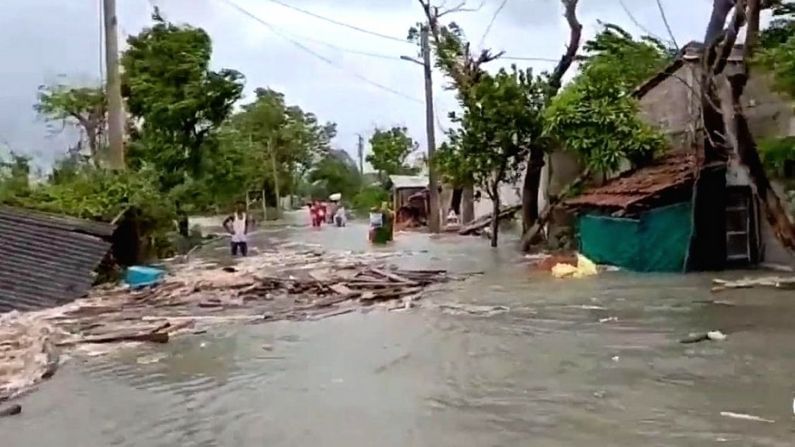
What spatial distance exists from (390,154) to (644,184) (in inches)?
2071

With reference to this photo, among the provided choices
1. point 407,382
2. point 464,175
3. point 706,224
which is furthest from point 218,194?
point 407,382

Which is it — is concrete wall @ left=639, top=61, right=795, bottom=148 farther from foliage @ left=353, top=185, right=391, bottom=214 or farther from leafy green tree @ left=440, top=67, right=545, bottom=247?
foliage @ left=353, top=185, right=391, bottom=214

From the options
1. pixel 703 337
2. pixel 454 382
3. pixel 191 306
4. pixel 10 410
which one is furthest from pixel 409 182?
pixel 10 410

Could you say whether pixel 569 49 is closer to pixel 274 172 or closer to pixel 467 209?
pixel 467 209

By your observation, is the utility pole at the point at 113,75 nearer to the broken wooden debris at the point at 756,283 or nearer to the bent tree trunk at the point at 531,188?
the bent tree trunk at the point at 531,188

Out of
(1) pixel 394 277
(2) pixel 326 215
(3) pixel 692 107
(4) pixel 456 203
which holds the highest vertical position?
(3) pixel 692 107

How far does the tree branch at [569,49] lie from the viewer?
27328 mm

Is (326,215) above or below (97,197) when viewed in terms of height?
below

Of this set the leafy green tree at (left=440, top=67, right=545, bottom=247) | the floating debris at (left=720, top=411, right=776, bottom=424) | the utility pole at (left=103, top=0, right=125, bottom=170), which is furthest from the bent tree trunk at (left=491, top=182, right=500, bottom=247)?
the floating debris at (left=720, top=411, right=776, bottom=424)

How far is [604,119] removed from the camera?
2319 centimetres

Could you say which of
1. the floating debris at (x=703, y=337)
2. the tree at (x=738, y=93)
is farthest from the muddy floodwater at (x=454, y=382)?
the tree at (x=738, y=93)

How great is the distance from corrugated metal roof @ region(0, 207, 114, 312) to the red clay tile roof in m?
11.0

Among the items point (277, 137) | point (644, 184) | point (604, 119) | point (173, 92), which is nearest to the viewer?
point (644, 184)

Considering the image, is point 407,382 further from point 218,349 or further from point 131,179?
point 131,179
